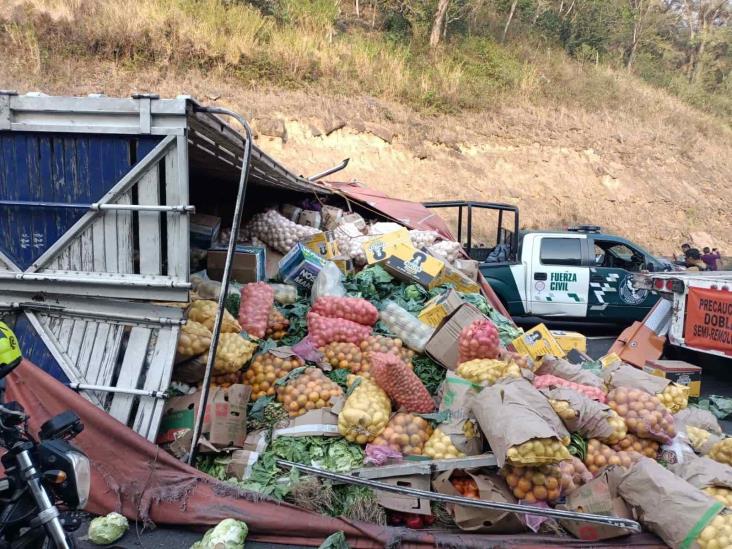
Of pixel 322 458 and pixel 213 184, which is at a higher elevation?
pixel 213 184

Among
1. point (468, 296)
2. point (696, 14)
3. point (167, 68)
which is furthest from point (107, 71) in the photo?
point (696, 14)

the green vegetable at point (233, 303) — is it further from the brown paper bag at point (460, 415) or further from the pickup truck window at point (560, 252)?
the pickup truck window at point (560, 252)

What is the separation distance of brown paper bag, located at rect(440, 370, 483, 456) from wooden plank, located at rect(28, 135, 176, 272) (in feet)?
8.56

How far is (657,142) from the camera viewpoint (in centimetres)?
2345

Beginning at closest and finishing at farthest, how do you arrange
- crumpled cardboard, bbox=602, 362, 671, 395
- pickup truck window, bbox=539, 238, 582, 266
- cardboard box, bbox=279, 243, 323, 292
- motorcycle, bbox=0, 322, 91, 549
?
motorcycle, bbox=0, 322, 91, 549
crumpled cardboard, bbox=602, 362, 671, 395
cardboard box, bbox=279, 243, 323, 292
pickup truck window, bbox=539, 238, 582, 266

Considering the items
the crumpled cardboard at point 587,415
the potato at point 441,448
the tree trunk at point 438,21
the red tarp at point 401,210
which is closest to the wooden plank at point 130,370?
the potato at point 441,448

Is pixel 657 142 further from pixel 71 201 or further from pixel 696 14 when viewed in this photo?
pixel 71 201

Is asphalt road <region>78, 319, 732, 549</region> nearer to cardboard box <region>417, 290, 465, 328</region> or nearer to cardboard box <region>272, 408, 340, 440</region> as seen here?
cardboard box <region>272, 408, 340, 440</region>

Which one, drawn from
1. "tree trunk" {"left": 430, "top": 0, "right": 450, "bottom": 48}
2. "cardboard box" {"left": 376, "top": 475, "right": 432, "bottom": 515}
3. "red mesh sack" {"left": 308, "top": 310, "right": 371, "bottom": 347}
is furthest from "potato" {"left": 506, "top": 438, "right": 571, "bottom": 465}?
"tree trunk" {"left": 430, "top": 0, "right": 450, "bottom": 48}

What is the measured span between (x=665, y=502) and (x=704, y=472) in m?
0.69

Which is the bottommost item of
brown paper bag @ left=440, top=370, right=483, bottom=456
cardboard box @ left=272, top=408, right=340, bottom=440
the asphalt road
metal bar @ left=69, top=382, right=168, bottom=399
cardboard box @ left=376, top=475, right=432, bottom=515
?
the asphalt road

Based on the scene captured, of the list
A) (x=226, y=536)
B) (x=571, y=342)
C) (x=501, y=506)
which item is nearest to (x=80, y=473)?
(x=226, y=536)

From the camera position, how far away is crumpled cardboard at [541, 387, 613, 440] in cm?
413

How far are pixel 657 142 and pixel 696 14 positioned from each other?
667 inches
